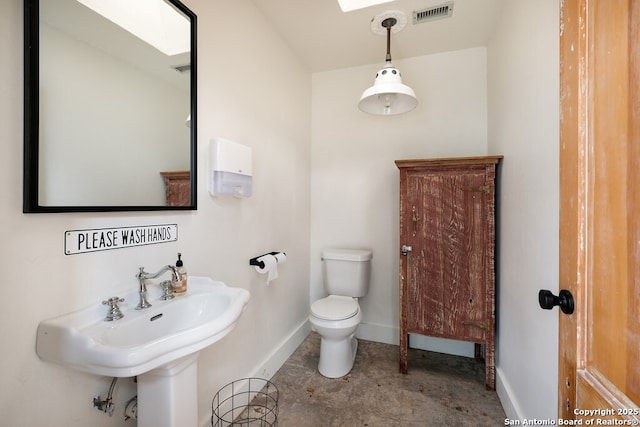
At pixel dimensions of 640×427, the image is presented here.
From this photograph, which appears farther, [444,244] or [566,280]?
[444,244]

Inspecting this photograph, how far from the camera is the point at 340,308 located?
82.7 inches

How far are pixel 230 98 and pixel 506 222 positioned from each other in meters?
1.87

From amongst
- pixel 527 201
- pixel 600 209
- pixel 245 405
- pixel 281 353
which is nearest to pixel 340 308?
pixel 281 353

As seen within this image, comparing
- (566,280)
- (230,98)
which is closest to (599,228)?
(566,280)

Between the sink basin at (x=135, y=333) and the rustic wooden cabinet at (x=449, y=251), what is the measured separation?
1.36 meters

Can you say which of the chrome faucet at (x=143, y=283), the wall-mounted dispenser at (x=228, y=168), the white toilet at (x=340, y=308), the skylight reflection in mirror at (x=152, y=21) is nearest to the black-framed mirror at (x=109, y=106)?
the skylight reflection in mirror at (x=152, y=21)

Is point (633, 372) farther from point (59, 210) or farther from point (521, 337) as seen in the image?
point (59, 210)

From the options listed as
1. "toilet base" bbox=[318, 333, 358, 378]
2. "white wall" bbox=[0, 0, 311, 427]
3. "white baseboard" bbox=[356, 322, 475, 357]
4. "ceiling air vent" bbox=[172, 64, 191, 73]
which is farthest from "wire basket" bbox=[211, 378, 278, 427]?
"ceiling air vent" bbox=[172, 64, 191, 73]

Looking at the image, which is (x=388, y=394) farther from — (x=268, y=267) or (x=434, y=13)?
(x=434, y=13)

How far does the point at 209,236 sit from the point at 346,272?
1277 millimetres

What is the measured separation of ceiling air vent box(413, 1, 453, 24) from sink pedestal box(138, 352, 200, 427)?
238 centimetres

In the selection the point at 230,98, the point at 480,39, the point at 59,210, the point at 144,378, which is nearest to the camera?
the point at 59,210

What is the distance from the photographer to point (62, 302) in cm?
89

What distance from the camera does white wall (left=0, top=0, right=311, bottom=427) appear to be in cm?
78
